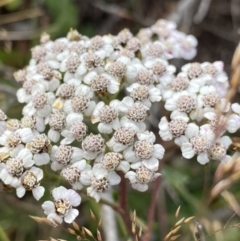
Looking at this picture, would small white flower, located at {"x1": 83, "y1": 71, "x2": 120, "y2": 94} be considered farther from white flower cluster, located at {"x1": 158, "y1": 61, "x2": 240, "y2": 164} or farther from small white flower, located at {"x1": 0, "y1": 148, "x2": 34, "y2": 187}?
small white flower, located at {"x1": 0, "y1": 148, "x2": 34, "y2": 187}

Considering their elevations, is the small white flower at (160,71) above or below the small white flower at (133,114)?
above

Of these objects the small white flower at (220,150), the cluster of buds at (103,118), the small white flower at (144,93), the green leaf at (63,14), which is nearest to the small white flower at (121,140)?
the cluster of buds at (103,118)

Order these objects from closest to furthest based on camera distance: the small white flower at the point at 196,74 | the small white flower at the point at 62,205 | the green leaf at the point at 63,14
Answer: the small white flower at the point at 62,205 < the small white flower at the point at 196,74 < the green leaf at the point at 63,14

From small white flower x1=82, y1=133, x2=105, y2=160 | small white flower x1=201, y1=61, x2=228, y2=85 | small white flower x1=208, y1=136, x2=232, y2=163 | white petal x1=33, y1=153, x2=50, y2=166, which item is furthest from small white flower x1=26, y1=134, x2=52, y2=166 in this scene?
small white flower x1=201, y1=61, x2=228, y2=85

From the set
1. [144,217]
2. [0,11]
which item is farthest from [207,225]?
[0,11]

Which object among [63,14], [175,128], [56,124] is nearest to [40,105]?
[56,124]

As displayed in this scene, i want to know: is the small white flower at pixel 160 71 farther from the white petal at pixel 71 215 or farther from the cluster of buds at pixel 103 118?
the white petal at pixel 71 215

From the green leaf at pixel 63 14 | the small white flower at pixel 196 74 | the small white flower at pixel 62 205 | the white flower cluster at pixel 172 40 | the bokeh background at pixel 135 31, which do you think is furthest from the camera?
the green leaf at pixel 63 14
